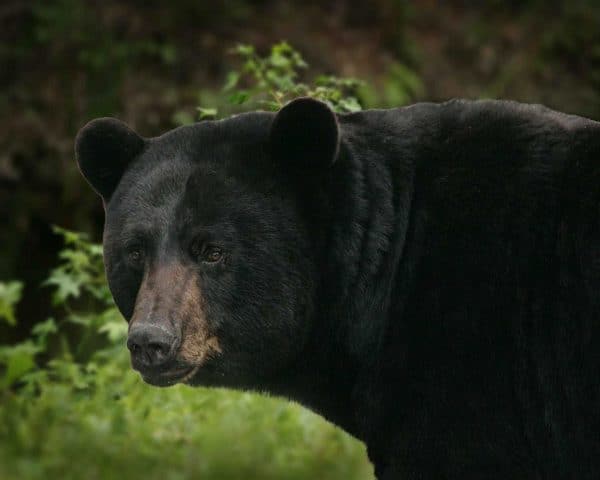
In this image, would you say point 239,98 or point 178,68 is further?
point 178,68

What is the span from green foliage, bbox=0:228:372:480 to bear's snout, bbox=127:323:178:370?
0.42 metres

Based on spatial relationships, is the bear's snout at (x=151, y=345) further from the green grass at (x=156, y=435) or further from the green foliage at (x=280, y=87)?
the green foliage at (x=280, y=87)

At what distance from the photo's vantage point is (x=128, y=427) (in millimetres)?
5133

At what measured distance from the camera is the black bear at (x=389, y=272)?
367 cm

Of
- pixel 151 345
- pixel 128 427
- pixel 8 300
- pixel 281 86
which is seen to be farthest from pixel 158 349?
pixel 8 300

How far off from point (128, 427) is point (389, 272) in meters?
1.79

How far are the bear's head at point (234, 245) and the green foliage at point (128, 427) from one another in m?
0.39

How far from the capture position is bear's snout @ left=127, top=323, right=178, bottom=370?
3.73 m

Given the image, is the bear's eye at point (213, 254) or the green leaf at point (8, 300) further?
the green leaf at point (8, 300)

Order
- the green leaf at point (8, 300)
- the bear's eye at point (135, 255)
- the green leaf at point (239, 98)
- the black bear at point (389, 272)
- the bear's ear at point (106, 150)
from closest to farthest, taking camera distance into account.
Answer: the black bear at point (389, 272) < the bear's eye at point (135, 255) < the bear's ear at point (106, 150) < the green leaf at point (239, 98) < the green leaf at point (8, 300)

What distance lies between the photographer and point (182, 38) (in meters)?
11.4

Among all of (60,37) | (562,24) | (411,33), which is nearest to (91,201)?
(60,37)

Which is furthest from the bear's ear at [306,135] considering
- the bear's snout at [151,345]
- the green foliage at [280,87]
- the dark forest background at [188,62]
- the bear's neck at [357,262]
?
the dark forest background at [188,62]

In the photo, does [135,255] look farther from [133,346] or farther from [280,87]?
[280,87]
